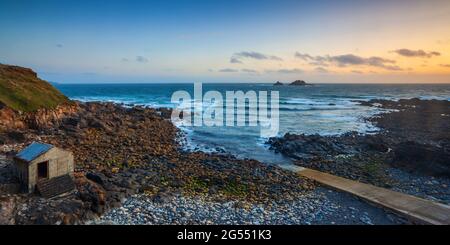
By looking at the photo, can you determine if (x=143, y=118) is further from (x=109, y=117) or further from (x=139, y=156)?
(x=139, y=156)

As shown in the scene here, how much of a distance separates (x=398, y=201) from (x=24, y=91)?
1194 inches

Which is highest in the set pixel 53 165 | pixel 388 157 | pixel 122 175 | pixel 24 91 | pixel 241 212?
pixel 24 91

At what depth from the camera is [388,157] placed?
22.6 metres

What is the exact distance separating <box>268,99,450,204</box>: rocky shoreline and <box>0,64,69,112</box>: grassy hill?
20804 millimetres

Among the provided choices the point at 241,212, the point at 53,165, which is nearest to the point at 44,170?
the point at 53,165

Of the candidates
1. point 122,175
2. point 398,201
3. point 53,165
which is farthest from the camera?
point 122,175

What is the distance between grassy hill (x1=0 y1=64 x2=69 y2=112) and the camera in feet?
85.8

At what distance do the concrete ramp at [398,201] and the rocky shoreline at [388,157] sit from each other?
5.00ft

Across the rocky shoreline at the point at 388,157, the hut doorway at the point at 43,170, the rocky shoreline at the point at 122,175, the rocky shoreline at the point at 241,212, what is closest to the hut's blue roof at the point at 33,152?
the hut doorway at the point at 43,170

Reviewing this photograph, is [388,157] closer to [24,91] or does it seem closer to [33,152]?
[33,152]

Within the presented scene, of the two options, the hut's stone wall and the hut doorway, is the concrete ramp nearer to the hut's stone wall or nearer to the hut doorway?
the hut's stone wall

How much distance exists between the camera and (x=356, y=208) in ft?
43.8
